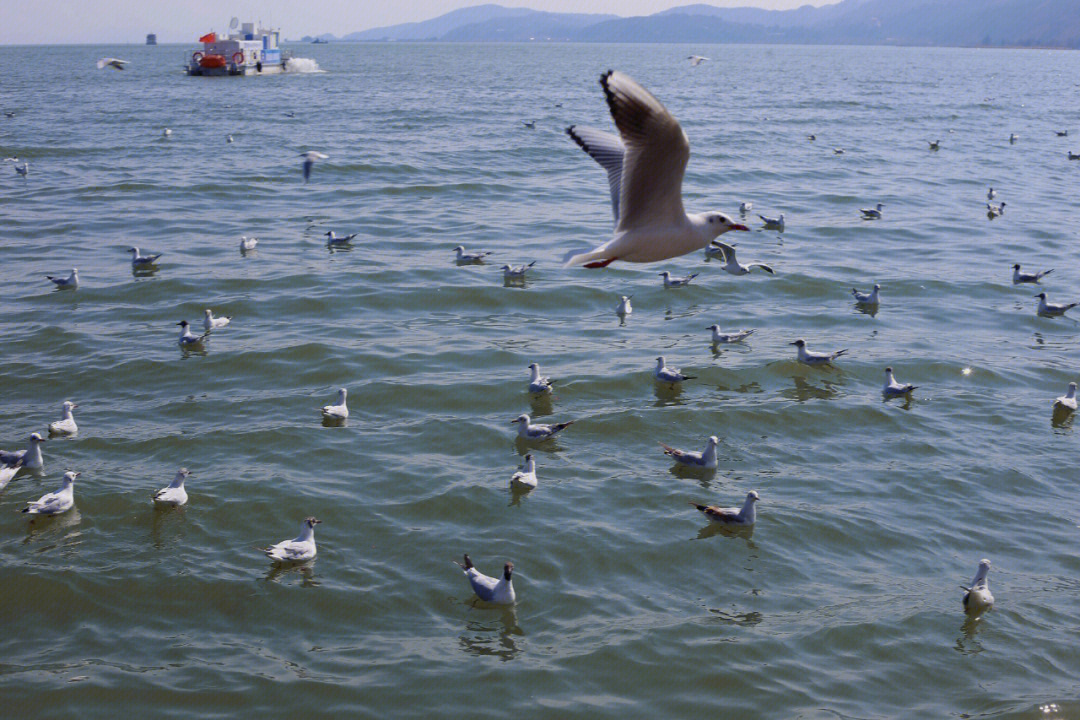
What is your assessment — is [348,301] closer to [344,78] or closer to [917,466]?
[917,466]

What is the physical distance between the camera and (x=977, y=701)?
7.93m

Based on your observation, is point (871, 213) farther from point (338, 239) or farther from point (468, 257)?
point (338, 239)

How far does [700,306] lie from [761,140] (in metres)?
26.4

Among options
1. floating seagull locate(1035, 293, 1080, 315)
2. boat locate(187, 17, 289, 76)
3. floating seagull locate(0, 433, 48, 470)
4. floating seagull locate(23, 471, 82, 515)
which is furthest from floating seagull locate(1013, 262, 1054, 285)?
boat locate(187, 17, 289, 76)

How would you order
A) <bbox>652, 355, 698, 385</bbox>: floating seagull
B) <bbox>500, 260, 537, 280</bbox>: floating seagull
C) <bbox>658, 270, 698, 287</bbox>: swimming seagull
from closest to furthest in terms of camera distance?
1. <bbox>652, 355, 698, 385</bbox>: floating seagull
2. <bbox>658, 270, 698, 287</bbox>: swimming seagull
3. <bbox>500, 260, 537, 280</bbox>: floating seagull

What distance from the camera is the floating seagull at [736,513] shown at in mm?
10320

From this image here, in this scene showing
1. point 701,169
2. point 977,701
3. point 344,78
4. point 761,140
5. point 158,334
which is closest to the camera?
point 977,701

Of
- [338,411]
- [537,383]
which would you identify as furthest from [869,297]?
[338,411]

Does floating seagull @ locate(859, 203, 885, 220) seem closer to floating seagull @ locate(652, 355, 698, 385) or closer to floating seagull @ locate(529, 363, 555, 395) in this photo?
floating seagull @ locate(652, 355, 698, 385)

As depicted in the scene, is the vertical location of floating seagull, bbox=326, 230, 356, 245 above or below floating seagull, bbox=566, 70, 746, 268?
below

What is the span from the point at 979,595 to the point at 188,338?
453 inches

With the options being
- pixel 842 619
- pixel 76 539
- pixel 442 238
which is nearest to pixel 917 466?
pixel 842 619

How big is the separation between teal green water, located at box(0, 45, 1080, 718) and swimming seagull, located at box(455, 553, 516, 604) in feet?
0.49

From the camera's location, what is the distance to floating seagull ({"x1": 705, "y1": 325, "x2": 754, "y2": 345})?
52.2 ft
